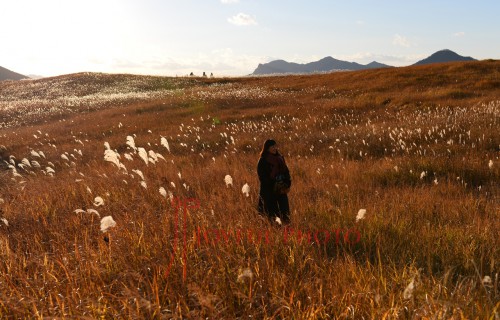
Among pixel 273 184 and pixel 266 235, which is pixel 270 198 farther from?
pixel 266 235

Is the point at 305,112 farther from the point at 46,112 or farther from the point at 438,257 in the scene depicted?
the point at 46,112

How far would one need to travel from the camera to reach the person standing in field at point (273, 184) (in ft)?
15.4

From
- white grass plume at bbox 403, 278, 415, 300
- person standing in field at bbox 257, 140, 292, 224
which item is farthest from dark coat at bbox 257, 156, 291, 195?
white grass plume at bbox 403, 278, 415, 300

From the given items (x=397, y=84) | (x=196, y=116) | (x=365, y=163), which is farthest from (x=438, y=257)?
(x=397, y=84)

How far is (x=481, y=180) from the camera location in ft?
21.7

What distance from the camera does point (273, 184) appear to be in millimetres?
4762

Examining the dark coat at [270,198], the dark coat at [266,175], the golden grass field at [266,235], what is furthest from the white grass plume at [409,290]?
the dark coat at [266,175]

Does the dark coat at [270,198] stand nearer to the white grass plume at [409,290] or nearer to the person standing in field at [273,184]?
the person standing in field at [273,184]

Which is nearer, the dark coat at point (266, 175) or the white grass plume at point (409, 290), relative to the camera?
the white grass plume at point (409, 290)

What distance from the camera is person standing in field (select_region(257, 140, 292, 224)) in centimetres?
468

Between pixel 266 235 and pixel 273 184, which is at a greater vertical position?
pixel 273 184

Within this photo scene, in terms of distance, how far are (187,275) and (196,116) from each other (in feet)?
56.8

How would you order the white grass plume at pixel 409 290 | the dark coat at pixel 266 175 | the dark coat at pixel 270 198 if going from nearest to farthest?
the white grass plume at pixel 409 290, the dark coat at pixel 270 198, the dark coat at pixel 266 175

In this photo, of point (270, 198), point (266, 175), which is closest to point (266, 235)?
point (270, 198)
